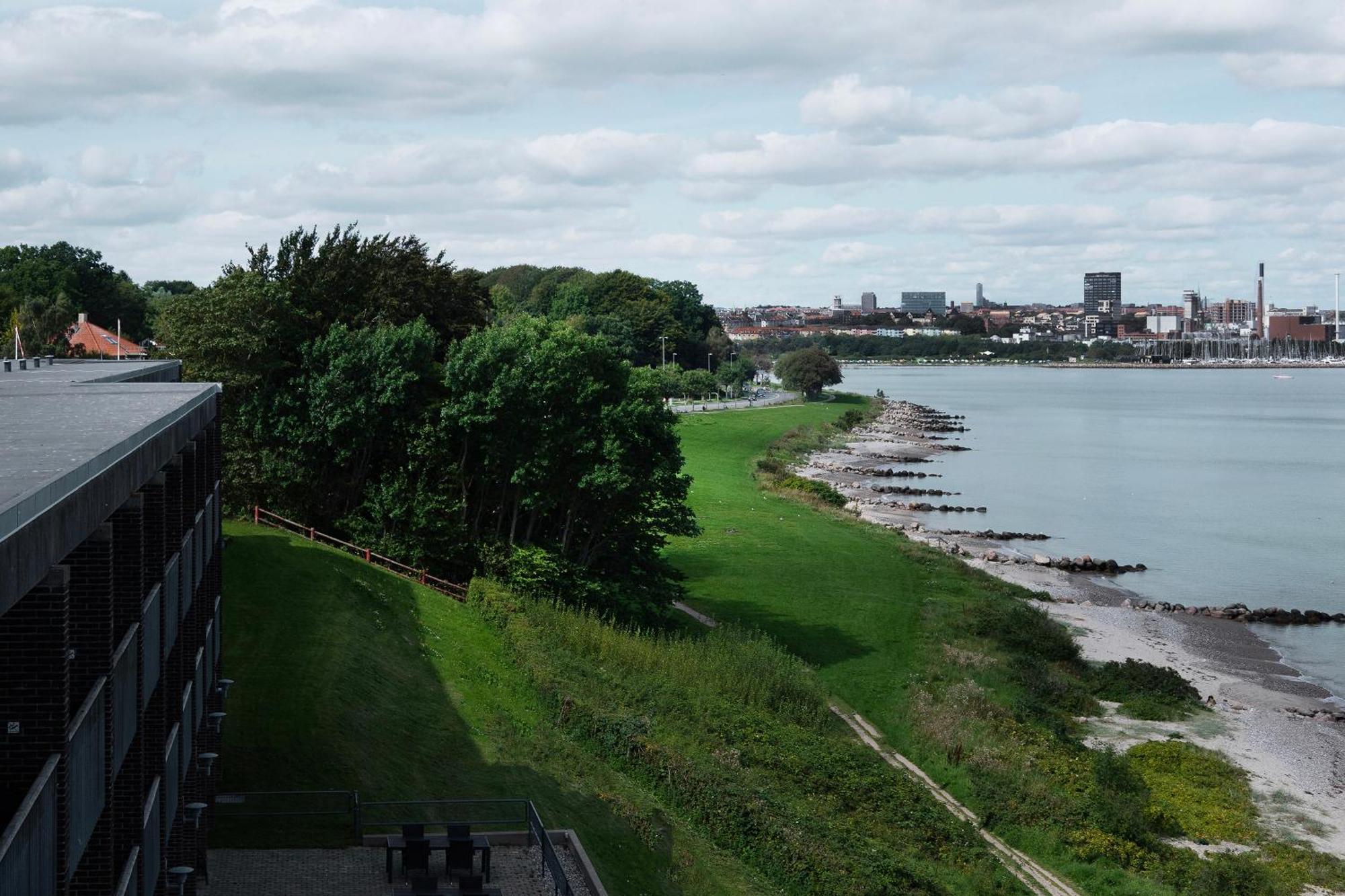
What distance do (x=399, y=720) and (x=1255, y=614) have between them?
1731 inches

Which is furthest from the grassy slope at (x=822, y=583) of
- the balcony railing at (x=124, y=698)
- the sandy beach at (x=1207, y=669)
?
the balcony railing at (x=124, y=698)

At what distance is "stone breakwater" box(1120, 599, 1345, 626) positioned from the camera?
199 ft

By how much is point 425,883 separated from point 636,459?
26441mm

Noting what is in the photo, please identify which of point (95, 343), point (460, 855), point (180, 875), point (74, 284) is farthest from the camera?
point (74, 284)

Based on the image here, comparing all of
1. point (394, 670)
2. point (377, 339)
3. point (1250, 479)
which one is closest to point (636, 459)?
point (377, 339)

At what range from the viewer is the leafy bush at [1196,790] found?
33.8m

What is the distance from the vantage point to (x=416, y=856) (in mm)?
23453

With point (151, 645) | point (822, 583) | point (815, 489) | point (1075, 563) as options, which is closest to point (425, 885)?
point (151, 645)

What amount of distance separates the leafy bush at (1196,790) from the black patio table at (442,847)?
1793 centimetres

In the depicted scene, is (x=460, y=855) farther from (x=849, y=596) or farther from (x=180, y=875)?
(x=849, y=596)

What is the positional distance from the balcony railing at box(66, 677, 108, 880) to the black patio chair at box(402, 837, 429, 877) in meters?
10.6

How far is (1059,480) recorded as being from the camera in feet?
378

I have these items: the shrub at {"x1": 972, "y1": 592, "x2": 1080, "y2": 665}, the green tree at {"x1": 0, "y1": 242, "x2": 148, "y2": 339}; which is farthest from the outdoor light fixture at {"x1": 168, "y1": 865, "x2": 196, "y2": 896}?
the green tree at {"x1": 0, "y1": 242, "x2": 148, "y2": 339}

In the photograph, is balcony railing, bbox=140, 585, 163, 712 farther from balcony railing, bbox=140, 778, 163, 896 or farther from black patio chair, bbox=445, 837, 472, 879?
black patio chair, bbox=445, 837, 472, 879
